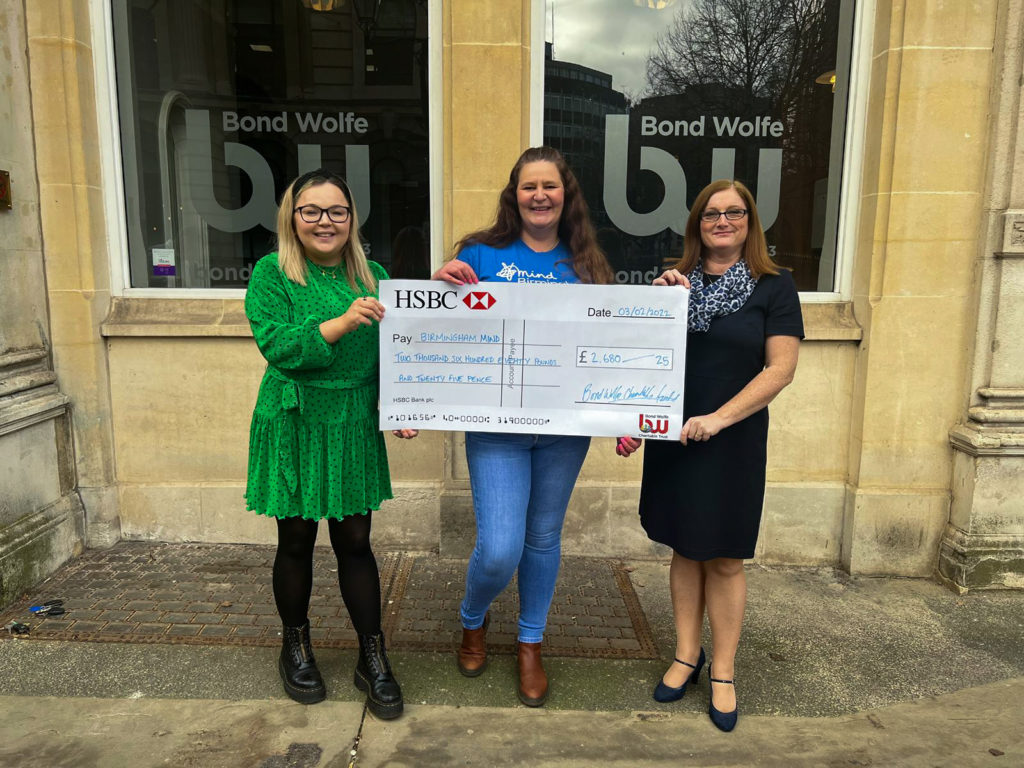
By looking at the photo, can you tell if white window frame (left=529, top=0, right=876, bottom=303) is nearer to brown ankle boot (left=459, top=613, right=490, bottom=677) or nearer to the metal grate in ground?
the metal grate in ground

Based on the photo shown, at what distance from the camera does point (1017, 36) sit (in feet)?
12.8

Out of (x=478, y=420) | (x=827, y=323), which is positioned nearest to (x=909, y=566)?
(x=827, y=323)

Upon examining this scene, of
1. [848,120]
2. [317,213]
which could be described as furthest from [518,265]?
[848,120]

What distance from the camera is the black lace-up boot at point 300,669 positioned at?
3.00 m

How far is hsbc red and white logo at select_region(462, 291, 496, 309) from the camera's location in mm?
2768

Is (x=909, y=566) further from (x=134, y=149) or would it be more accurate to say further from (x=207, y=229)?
(x=134, y=149)

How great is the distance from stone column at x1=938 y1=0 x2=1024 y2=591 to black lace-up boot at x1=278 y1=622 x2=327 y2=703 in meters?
3.45

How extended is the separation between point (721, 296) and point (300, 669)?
220cm

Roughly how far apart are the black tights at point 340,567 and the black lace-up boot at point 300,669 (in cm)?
11

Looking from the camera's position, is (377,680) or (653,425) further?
(377,680)

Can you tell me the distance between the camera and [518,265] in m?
2.81

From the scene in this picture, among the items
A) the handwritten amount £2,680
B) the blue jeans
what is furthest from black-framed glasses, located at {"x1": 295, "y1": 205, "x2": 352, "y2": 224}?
the blue jeans

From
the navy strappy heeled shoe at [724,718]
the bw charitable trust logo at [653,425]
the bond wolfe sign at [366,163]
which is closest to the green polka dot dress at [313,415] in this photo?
the bw charitable trust logo at [653,425]

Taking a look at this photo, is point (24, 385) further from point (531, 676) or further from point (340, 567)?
point (531, 676)
